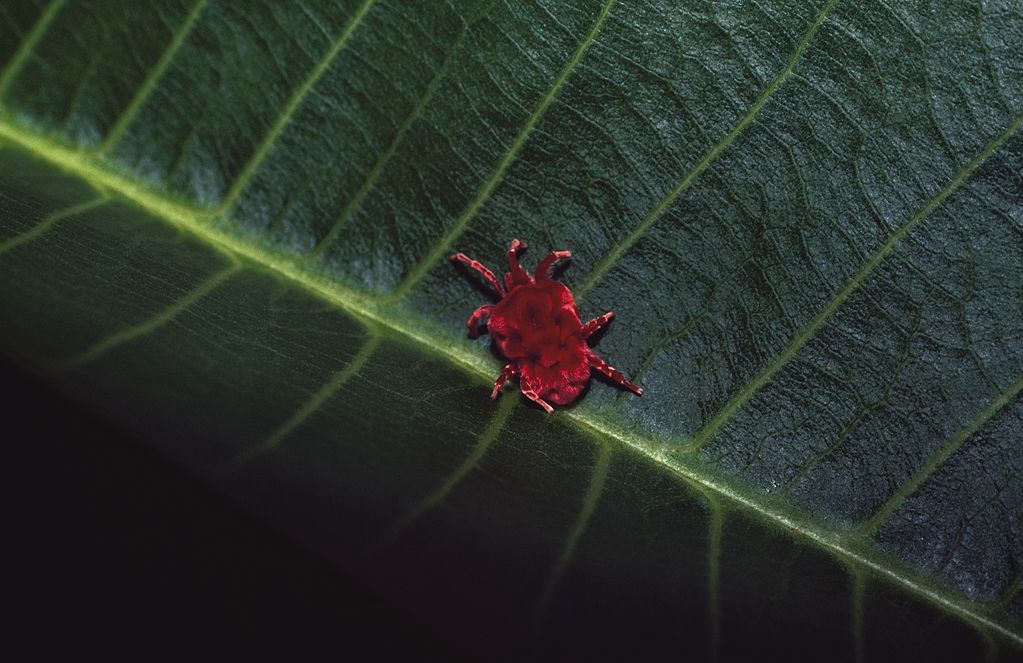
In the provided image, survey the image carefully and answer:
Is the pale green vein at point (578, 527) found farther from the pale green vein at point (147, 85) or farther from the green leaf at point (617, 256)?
the pale green vein at point (147, 85)

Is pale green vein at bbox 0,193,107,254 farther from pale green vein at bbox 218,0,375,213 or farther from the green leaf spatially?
pale green vein at bbox 218,0,375,213

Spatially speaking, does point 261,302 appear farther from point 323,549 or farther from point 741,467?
point 741,467

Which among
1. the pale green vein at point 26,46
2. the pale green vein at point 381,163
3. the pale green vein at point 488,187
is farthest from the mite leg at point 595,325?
the pale green vein at point 26,46

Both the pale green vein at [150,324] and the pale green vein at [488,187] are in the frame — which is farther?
the pale green vein at [488,187]

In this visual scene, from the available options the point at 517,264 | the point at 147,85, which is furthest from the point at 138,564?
the point at 147,85

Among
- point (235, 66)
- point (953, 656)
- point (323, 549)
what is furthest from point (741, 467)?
point (235, 66)

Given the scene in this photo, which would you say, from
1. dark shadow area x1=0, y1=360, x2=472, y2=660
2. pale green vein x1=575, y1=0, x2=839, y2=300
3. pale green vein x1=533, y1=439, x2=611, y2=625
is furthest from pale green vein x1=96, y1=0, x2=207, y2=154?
pale green vein x1=533, y1=439, x2=611, y2=625
